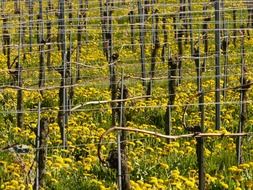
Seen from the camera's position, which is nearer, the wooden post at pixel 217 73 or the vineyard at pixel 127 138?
the vineyard at pixel 127 138

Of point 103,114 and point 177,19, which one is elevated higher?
point 177,19

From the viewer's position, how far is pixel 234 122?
7.14 m

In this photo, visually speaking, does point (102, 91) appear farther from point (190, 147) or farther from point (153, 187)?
point (153, 187)

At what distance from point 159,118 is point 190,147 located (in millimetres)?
2078

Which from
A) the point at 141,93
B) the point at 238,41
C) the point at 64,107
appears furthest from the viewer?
the point at 238,41

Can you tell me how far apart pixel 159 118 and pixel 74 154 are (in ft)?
6.34

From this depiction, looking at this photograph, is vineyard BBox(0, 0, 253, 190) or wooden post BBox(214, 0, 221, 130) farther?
wooden post BBox(214, 0, 221, 130)

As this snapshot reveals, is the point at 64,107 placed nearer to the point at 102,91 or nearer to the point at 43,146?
the point at 102,91

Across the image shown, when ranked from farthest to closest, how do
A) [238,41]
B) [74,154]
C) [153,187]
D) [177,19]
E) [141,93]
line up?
1. [238,41]
2. [177,19]
3. [141,93]
4. [74,154]
5. [153,187]

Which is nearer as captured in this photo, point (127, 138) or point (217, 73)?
point (127, 138)

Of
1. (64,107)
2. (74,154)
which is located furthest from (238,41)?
(74,154)

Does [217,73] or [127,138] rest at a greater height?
[217,73]

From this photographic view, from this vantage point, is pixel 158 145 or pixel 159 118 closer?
pixel 158 145

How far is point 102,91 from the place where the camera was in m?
8.95
